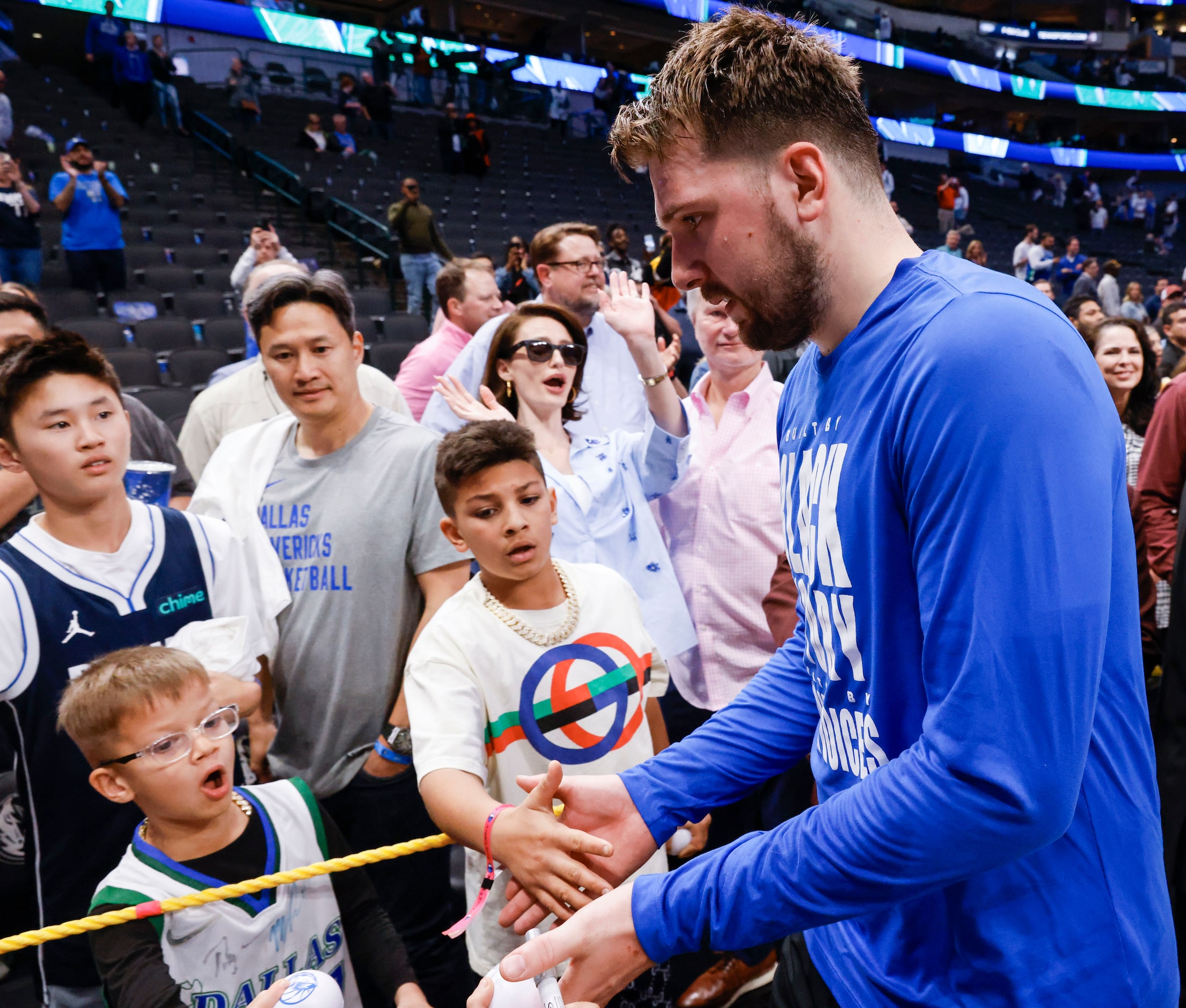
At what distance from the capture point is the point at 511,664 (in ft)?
5.23

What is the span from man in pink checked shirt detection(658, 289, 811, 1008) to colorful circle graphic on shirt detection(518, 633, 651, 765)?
585 millimetres

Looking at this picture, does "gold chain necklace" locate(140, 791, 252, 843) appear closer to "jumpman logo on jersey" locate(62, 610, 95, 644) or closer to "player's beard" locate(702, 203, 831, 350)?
"jumpman logo on jersey" locate(62, 610, 95, 644)

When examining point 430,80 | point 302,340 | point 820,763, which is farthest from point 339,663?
point 430,80

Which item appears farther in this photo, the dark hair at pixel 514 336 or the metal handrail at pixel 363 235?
the metal handrail at pixel 363 235

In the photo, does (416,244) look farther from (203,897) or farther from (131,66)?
(203,897)

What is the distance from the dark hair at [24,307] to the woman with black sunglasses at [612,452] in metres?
1.26

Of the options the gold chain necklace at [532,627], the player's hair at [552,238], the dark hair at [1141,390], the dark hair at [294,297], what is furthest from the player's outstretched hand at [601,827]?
the dark hair at [1141,390]

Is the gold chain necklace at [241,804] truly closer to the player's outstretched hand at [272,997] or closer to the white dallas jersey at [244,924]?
the white dallas jersey at [244,924]

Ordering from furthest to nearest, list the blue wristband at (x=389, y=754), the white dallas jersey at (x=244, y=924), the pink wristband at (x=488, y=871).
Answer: the blue wristband at (x=389, y=754)
the white dallas jersey at (x=244, y=924)
the pink wristband at (x=488, y=871)

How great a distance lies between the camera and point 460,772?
1.37 m

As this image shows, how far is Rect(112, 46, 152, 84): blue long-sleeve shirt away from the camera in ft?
32.4

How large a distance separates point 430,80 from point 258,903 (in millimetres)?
15211

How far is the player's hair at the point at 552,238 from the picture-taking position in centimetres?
305

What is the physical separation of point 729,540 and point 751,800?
65 cm
